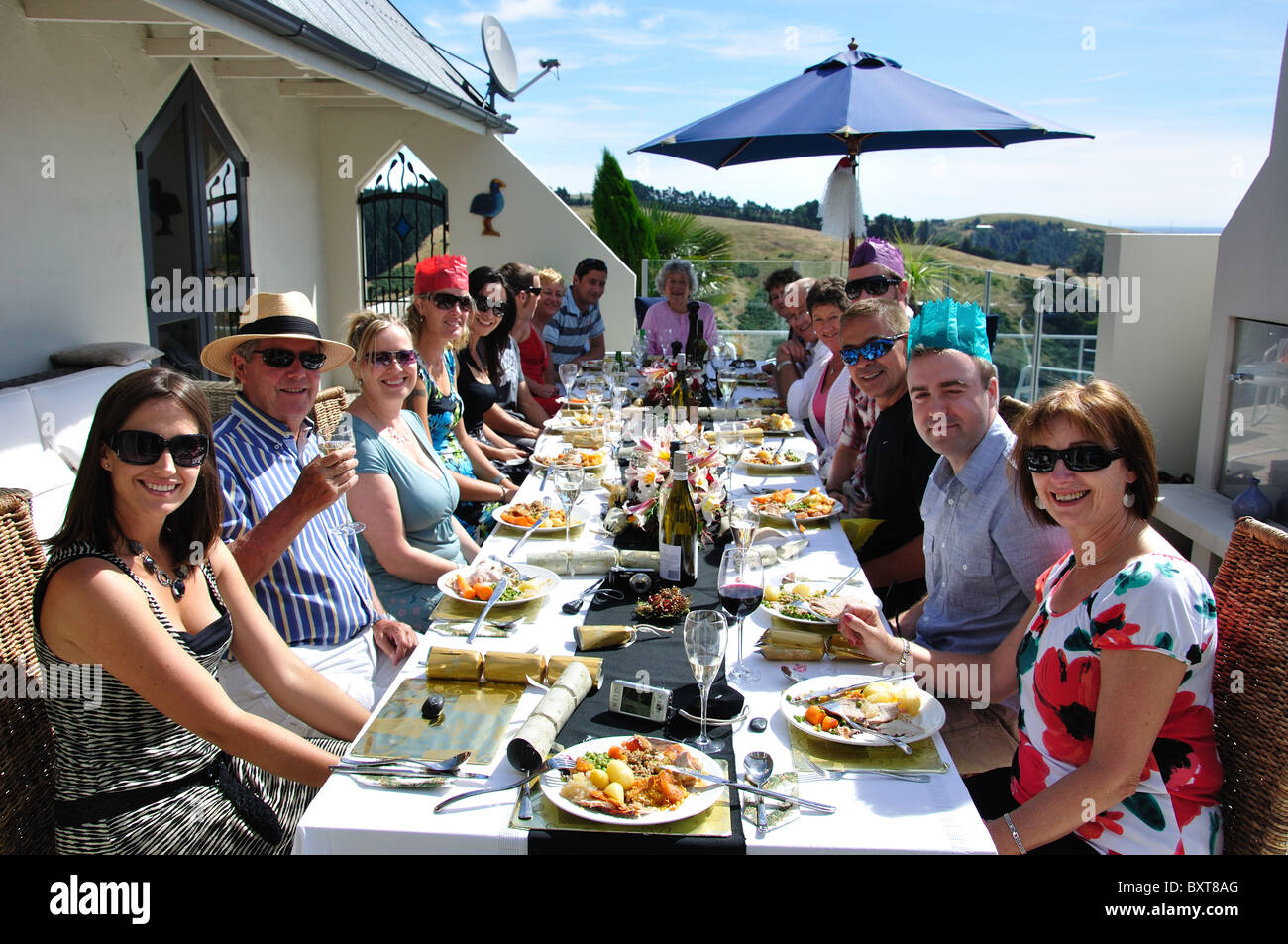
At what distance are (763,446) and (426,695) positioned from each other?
2882mm

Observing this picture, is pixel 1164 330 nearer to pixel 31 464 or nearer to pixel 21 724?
pixel 31 464

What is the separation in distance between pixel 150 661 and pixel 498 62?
1004cm

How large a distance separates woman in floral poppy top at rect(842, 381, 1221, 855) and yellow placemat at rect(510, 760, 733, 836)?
2.05ft

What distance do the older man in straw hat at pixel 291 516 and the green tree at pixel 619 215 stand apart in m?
11.2

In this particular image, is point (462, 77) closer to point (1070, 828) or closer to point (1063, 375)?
point (1063, 375)

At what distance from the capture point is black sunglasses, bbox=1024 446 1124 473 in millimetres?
1802

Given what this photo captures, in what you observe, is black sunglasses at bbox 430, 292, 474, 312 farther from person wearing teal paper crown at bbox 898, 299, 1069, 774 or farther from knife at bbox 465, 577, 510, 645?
person wearing teal paper crown at bbox 898, 299, 1069, 774

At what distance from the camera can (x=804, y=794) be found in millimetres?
1576

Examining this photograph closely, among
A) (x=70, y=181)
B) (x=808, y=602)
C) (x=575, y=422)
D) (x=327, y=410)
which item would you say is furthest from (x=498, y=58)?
(x=808, y=602)

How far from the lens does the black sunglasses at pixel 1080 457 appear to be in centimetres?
180

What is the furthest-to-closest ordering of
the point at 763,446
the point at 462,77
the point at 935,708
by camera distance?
the point at 462,77, the point at 763,446, the point at 935,708

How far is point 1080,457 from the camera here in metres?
1.82

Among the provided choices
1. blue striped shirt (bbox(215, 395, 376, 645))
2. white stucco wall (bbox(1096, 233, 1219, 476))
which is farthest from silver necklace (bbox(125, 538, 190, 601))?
white stucco wall (bbox(1096, 233, 1219, 476))
